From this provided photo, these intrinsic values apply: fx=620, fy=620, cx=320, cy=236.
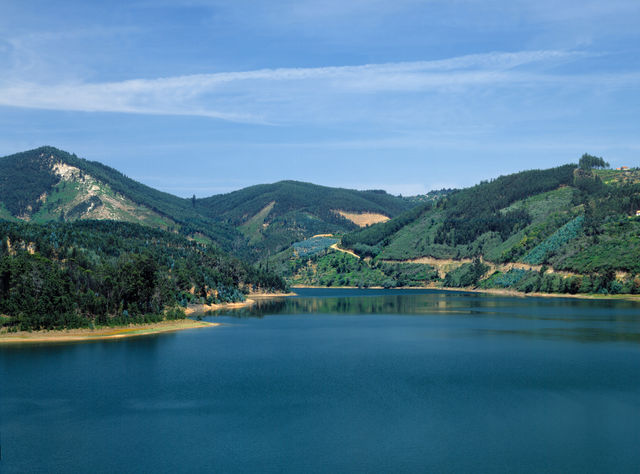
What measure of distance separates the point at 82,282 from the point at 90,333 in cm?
1262

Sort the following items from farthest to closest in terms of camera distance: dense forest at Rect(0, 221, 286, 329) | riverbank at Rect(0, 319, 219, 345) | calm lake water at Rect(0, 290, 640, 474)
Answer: dense forest at Rect(0, 221, 286, 329) → riverbank at Rect(0, 319, 219, 345) → calm lake water at Rect(0, 290, 640, 474)

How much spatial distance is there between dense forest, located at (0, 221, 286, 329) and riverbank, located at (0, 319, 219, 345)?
4.06 ft

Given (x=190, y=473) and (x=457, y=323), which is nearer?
(x=190, y=473)

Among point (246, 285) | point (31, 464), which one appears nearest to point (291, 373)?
point (31, 464)

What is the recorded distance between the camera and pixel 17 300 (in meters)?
84.7

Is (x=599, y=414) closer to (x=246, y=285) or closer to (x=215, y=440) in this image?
(x=215, y=440)

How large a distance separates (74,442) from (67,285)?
179 feet

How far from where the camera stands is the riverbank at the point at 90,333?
80500 mm

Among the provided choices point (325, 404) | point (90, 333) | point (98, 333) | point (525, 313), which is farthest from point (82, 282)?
point (525, 313)

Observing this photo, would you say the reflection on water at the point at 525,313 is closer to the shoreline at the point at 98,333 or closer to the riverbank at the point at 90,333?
the shoreline at the point at 98,333

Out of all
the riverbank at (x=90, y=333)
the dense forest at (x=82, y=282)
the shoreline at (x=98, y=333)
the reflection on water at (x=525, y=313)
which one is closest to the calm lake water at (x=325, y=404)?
the reflection on water at (x=525, y=313)

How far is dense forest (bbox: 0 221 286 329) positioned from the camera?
84562mm

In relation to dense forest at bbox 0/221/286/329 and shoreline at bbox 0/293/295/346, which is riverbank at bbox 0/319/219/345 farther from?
dense forest at bbox 0/221/286/329

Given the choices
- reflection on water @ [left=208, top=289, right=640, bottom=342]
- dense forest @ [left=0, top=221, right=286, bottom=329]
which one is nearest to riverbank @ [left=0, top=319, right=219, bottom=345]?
dense forest @ [left=0, top=221, right=286, bottom=329]
